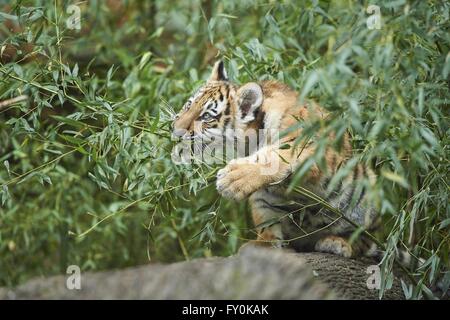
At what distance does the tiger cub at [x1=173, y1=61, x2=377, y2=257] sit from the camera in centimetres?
400

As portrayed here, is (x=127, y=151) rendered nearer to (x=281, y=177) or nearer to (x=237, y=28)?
(x=281, y=177)

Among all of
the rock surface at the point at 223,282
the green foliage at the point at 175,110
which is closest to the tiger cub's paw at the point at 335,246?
the green foliage at the point at 175,110

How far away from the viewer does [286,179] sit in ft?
12.5

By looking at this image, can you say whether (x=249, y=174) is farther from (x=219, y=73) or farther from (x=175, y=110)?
(x=175, y=110)

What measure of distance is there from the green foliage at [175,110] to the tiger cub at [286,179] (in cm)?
14

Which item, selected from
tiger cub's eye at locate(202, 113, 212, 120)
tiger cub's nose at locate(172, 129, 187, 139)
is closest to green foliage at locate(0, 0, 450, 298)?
tiger cub's nose at locate(172, 129, 187, 139)

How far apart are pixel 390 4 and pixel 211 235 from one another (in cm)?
146

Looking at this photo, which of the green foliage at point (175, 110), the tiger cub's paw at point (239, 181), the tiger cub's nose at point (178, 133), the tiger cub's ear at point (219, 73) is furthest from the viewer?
the tiger cub's ear at point (219, 73)

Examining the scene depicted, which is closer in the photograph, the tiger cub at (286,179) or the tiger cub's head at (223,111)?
the tiger cub at (286,179)

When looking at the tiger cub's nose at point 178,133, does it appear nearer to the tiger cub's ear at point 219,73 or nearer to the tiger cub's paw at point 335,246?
the tiger cub's ear at point 219,73

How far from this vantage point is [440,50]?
3436 millimetres

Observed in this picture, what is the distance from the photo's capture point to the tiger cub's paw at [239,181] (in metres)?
3.61

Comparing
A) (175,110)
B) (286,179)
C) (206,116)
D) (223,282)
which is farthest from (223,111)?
(223,282)

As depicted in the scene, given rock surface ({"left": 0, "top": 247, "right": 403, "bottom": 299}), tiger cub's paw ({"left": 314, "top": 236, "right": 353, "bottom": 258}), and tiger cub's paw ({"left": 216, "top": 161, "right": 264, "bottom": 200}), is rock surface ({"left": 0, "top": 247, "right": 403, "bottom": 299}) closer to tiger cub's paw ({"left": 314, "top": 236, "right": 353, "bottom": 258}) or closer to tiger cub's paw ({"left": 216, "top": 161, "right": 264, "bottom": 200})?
tiger cub's paw ({"left": 216, "top": 161, "right": 264, "bottom": 200})
